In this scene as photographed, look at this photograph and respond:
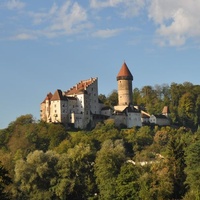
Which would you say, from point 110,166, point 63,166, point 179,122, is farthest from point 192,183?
point 179,122

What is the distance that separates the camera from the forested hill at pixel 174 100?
107 m

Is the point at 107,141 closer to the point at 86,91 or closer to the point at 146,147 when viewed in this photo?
the point at 146,147

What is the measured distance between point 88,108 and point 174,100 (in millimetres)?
27145

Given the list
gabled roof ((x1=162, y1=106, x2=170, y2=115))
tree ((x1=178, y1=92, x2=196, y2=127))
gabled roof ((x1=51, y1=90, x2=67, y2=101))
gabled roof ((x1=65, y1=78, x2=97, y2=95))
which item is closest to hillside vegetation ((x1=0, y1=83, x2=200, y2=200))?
gabled roof ((x1=51, y1=90, x2=67, y2=101))

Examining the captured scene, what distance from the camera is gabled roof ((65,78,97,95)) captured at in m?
94.9

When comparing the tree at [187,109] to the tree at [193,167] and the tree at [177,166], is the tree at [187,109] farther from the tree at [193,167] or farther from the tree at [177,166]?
the tree at [193,167]

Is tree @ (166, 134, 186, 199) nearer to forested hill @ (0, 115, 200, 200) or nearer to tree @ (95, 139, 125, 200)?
forested hill @ (0, 115, 200, 200)

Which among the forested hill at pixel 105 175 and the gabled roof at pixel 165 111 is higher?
the gabled roof at pixel 165 111

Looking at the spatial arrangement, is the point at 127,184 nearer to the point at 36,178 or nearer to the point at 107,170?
the point at 107,170

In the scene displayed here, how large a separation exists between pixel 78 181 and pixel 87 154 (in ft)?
15.6

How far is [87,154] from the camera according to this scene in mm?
62500

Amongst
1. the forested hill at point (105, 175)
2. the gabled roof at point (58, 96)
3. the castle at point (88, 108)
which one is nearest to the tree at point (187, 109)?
the castle at point (88, 108)

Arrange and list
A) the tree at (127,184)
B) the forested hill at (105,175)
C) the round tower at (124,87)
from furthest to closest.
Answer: the round tower at (124,87) < the forested hill at (105,175) < the tree at (127,184)

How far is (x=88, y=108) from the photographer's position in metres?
93.2
